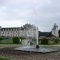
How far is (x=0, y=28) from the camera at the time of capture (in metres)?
127

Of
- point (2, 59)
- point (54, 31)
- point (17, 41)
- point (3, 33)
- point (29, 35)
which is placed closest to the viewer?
point (2, 59)

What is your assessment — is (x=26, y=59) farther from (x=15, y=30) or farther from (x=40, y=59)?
(x=15, y=30)

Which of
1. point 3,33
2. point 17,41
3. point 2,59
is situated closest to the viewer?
point 2,59

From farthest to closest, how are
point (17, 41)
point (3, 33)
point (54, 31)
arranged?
point (3, 33) → point (54, 31) → point (17, 41)

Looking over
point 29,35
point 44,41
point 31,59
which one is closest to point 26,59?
point 31,59

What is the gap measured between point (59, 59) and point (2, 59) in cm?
338

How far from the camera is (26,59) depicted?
13117mm

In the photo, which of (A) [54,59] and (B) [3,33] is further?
(B) [3,33]

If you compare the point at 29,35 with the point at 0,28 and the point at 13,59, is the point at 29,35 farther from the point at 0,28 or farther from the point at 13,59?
the point at 0,28

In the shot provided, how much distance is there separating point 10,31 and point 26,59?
112214 mm

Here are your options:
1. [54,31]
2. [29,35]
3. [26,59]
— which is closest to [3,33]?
[54,31]

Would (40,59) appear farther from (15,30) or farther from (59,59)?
(15,30)

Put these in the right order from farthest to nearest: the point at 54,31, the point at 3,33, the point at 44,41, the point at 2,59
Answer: the point at 3,33 → the point at 54,31 → the point at 44,41 → the point at 2,59

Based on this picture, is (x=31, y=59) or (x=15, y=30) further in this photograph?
(x=15, y=30)
